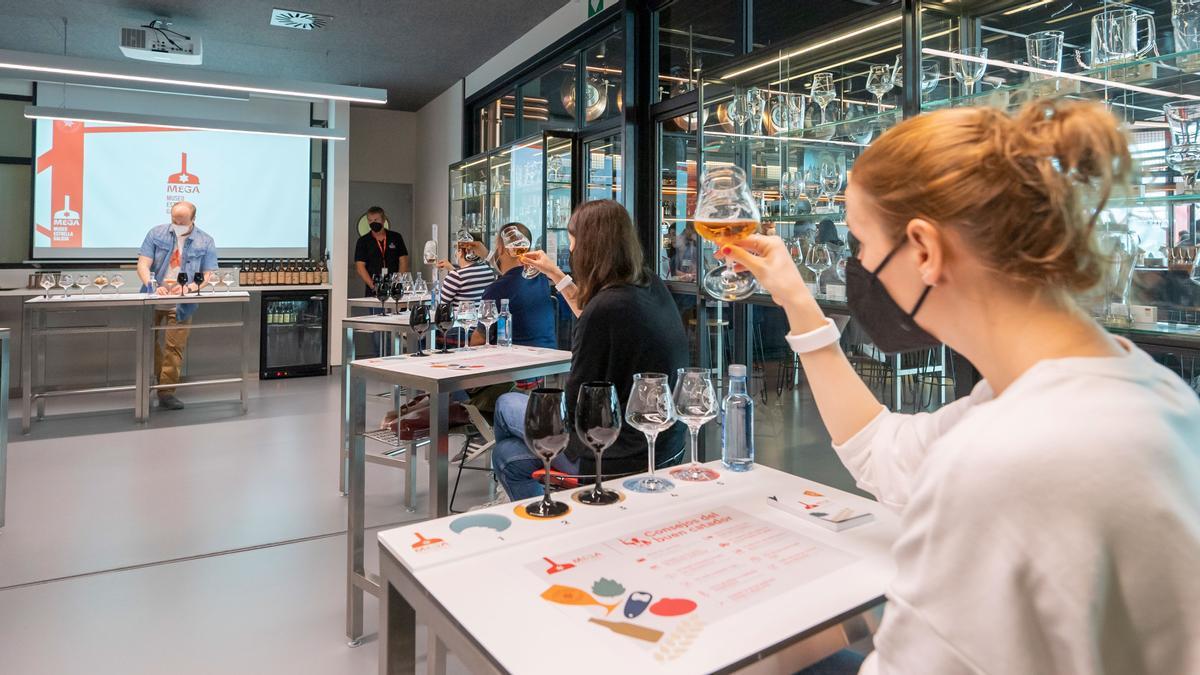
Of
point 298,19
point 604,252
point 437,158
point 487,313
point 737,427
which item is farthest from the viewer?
point 437,158

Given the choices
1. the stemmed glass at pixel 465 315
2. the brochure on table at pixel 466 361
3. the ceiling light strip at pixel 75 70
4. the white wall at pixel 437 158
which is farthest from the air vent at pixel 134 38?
the brochure on table at pixel 466 361

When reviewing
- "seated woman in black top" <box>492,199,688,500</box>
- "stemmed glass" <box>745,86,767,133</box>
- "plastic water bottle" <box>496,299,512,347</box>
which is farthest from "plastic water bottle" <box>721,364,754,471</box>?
"stemmed glass" <box>745,86,767,133</box>

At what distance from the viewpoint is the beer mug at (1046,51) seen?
6.79 ft

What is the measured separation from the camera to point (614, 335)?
81.0 inches

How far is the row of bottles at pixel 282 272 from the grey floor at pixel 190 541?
8.09 ft

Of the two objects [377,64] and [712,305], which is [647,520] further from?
[377,64]

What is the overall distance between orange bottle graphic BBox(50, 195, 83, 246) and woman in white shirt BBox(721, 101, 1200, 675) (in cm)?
860

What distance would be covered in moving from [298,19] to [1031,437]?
6.57 m

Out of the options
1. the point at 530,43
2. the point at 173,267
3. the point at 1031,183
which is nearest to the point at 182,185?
the point at 173,267

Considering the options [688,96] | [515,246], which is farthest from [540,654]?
[688,96]

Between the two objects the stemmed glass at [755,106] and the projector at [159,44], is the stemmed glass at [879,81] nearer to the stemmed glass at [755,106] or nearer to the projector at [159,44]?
the stemmed glass at [755,106]

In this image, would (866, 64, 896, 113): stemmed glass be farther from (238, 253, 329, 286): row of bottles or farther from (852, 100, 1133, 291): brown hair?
(238, 253, 329, 286): row of bottles

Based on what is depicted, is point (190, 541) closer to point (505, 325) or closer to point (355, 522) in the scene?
point (355, 522)

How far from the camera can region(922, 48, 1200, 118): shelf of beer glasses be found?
1809 millimetres
